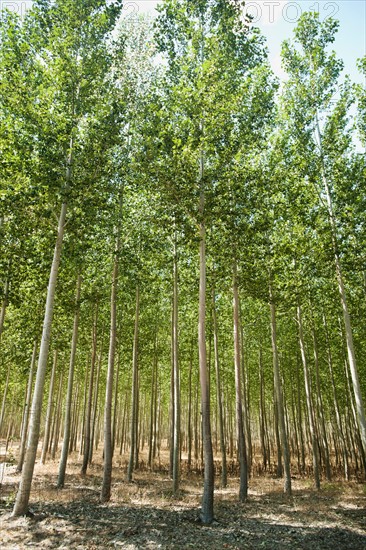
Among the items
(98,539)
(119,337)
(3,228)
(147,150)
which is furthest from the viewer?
(119,337)

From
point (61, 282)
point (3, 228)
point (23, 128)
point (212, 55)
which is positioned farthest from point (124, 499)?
point (212, 55)

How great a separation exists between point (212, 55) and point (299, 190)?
557 cm

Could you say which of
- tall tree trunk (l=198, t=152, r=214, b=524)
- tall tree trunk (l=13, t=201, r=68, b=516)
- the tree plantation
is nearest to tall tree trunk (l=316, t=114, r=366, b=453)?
the tree plantation

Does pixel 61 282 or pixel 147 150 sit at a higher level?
pixel 147 150

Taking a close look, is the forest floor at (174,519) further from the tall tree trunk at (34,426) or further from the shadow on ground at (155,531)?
the tall tree trunk at (34,426)

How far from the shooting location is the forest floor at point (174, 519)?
7.78m

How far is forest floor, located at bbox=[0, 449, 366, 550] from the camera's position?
7.78m

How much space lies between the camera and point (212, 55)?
1193 cm

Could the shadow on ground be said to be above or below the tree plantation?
below

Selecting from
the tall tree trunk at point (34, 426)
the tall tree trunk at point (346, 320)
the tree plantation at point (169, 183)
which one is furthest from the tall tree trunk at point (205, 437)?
the tall tree trunk at point (346, 320)

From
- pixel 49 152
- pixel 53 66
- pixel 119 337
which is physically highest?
pixel 53 66

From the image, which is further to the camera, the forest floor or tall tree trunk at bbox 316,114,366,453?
tall tree trunk at bbox 316,114,366,453

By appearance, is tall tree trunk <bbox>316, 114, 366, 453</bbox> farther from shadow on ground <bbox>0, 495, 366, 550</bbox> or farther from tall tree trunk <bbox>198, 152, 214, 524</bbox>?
tall tree trunk <bbox>198, 152, 214, 524</bbox>

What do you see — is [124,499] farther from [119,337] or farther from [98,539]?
[119,337]
